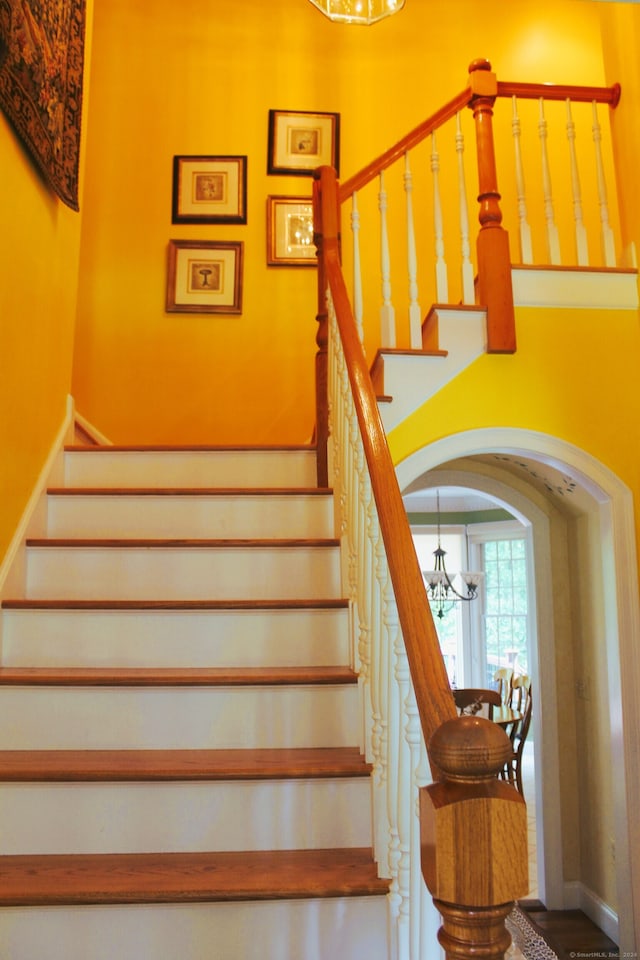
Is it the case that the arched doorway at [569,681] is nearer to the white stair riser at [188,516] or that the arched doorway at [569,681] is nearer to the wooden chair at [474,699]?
the white stair riser at [188,516]

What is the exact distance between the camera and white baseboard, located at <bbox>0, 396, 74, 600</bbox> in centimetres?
218

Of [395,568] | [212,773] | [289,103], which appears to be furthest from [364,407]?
[289,103]

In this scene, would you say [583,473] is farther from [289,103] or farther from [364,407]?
[289,103]

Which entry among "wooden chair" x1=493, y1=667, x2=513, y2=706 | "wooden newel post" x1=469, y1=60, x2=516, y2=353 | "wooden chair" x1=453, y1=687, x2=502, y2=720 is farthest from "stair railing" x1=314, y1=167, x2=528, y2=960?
"wooden chair" x1=493, y1=667, x2=513, y2=706

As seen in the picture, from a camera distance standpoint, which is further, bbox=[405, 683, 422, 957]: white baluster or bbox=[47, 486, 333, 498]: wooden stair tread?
bbox=[47, 486, 333, 498]: wooden stair tread

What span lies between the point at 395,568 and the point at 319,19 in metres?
4.50

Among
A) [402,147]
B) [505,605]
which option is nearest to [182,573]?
[402,147]

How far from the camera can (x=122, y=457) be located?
111 inches

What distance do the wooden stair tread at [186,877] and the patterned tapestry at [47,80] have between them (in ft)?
6.47

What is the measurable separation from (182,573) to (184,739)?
2.00 feet

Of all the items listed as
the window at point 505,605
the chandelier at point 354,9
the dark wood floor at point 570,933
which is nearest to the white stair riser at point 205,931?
the dark wood floor at point 570,933

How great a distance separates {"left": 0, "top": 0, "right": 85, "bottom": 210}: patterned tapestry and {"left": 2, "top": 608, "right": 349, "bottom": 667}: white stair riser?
149 cm

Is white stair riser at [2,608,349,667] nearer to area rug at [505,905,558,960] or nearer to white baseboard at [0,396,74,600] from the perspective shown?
white baseboard at [0,396,74,600]

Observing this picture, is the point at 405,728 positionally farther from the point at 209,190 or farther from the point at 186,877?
the point at 209,190
